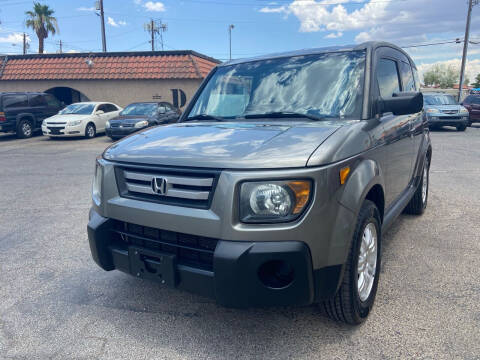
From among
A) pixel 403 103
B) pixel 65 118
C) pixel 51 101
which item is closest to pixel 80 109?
pixel 65 118

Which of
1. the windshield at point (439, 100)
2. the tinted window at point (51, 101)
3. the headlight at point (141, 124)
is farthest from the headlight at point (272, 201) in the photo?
the tinted window at point (51, 101)

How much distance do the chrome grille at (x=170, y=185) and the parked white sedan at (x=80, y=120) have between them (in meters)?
14.2

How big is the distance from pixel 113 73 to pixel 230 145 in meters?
Answer: 19.9

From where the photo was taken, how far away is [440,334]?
2.55 metres

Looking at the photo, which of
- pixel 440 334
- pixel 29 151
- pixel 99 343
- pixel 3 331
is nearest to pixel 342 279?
pixel 440 334

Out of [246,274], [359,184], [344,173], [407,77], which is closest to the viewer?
[246,274]

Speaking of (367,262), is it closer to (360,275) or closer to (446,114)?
(360,275)

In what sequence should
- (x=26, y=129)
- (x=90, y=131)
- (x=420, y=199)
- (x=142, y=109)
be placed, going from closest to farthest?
1. (x=420, y=199)
2. (x=142, y=109)
3. (x=90, y=131)
4. (x=26, y=129)

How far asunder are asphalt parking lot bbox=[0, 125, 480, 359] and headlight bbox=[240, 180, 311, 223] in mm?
906

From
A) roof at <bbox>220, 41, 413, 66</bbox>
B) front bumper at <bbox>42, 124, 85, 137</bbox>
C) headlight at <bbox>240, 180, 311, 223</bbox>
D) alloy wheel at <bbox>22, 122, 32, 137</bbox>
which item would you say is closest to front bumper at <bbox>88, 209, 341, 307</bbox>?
headlight at <bbox>240, 180, 311, 223</bbox>

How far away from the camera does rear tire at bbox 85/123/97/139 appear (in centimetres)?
1599

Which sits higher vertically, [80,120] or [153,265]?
[80,120]

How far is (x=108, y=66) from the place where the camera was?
2070 centimetres

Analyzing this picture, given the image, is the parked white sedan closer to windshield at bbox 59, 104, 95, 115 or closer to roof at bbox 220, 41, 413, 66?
windshield at bbox 59, 104, 95, 115
